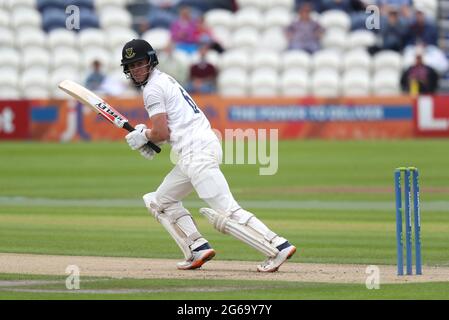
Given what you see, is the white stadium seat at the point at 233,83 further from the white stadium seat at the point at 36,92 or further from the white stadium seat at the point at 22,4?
the white stadium seat at the point at 22,4

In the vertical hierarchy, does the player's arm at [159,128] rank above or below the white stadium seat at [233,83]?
below

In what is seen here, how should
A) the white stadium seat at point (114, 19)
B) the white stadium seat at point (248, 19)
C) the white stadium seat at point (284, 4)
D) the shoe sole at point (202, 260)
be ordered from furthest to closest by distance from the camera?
the white stadium seat at point (284, 4) < the white stadium seat at point (114, 19) < the white stadium seat at point (248, 19) < the shoe sole at point (202, 260)

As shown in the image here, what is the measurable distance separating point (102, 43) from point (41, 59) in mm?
1647

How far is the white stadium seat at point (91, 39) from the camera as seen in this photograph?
1233 inches

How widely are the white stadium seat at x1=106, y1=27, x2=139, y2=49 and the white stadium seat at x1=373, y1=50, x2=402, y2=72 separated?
6.25 m

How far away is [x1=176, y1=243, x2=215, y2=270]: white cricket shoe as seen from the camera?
10422 mm

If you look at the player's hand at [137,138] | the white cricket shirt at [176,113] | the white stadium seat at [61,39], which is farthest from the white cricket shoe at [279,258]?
the white stadium seat at [61,39]

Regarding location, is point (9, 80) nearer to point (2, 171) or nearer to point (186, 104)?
point (2, 171)

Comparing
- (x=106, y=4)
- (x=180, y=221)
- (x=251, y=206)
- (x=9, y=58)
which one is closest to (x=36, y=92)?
(x=9, y=58)

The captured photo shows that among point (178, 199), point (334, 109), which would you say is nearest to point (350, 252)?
point (178, 199)

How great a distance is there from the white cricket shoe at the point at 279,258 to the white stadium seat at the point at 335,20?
21033 millimetres

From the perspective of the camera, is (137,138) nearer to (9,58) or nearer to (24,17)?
(9,58)

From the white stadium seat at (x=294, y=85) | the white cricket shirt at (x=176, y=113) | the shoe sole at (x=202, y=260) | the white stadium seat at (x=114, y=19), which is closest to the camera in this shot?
the white cricket shirt at (x=176, y=113)

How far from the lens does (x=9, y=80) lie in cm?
3033
